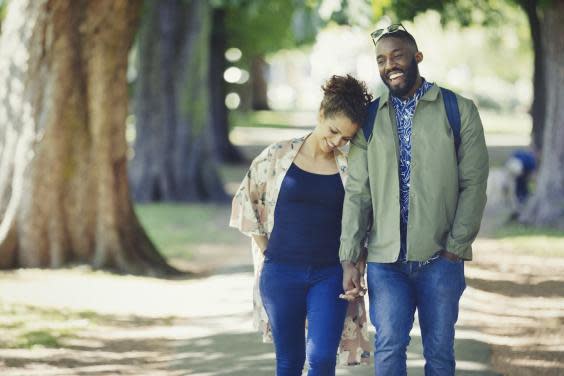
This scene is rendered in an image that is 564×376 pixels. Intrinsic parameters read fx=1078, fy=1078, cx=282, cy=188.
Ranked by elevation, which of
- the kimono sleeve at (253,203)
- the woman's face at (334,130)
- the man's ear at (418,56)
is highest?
the man's ear at (418,56)

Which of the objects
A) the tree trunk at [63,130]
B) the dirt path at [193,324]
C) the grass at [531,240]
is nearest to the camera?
the dirt path at [193,324]

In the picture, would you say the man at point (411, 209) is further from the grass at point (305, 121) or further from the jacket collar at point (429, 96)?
the grass at point (305, 121)

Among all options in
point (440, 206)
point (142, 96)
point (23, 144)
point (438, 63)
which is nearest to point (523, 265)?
point (23, 144)

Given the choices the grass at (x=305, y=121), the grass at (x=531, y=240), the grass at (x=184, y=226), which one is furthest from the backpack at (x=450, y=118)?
the grass at (x=305, y=121)

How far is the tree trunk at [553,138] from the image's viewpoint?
48.7 ft

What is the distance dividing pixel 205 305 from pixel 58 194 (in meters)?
2.49

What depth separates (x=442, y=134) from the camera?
4965mm

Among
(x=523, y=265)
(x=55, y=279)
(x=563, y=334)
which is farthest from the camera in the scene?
(x=523, y=265)

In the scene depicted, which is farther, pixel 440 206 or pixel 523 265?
pixel 523 265

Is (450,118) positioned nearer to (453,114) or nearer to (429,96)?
(453,114)

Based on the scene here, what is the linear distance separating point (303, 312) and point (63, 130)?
6922mm

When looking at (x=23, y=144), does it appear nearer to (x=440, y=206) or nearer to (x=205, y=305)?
(x=205, y=305)

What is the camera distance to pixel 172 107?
21.8 meters

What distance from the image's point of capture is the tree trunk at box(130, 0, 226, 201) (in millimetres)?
21594
